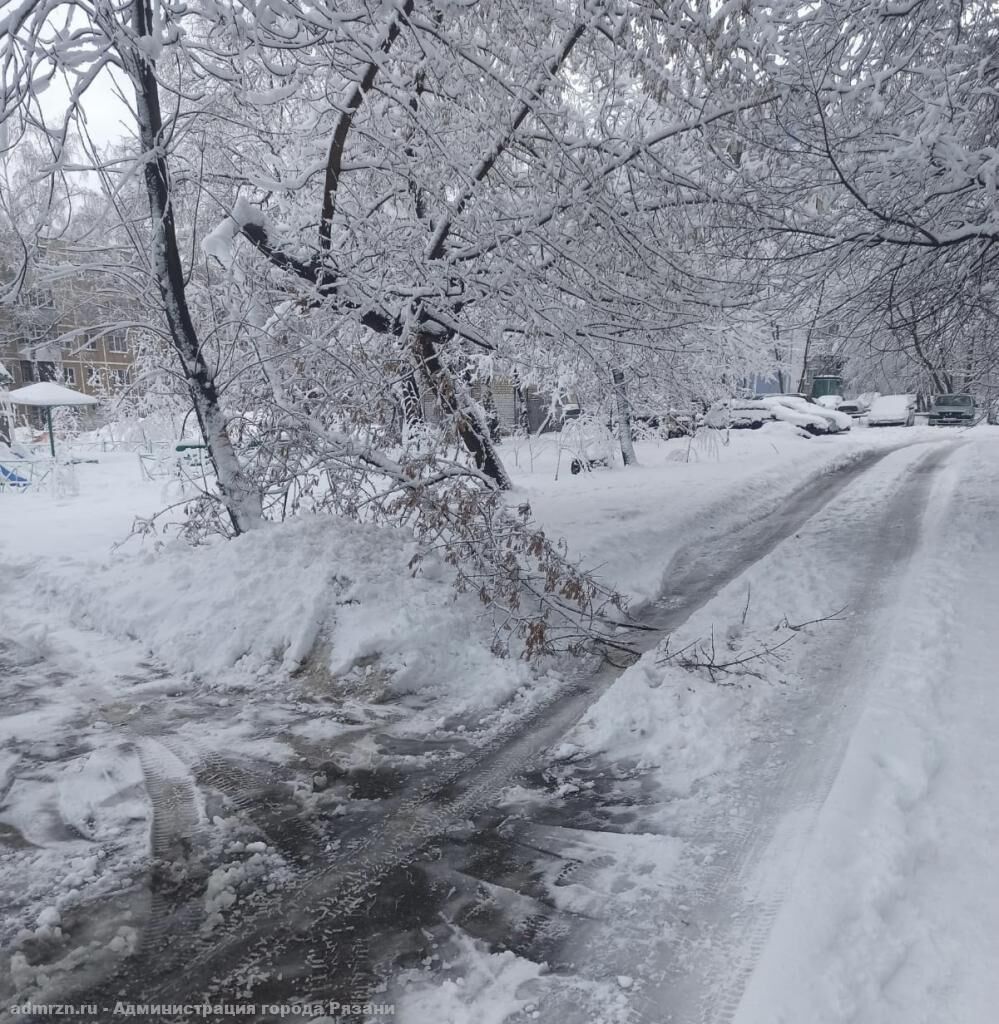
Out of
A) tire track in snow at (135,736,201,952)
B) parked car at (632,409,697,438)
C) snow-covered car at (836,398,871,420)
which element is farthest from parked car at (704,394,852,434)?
tire track in snow at (135,736,201,952)

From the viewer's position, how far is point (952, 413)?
30.2 metres

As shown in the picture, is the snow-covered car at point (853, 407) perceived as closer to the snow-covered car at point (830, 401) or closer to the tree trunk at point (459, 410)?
the snow-covered car at point (830, 401)

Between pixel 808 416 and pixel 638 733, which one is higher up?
pixel 808 416

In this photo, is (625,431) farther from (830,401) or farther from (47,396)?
(830,401)

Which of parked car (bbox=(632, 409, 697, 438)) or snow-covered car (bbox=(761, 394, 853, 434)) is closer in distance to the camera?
parked car (bbox=(632, 409, 697, 438))

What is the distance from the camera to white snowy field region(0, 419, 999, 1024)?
8.45 feet

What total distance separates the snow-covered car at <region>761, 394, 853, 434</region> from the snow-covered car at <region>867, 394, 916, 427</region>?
4.36 m

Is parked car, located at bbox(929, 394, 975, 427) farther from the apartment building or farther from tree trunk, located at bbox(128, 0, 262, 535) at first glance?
the apartment building

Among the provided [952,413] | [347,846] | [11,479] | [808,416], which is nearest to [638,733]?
[347,846]

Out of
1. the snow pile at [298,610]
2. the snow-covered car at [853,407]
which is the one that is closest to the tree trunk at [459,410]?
the snow pile at [298,610]

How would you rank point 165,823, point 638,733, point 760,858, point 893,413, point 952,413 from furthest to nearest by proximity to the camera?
point 893,413
point 952,413
point 638,733
point 165,823
point 760,858

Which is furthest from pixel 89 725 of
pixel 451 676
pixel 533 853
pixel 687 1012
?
pixel 687 1012

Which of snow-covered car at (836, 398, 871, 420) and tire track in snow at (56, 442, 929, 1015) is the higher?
snow-covered car at (836, 398, 871, 420)

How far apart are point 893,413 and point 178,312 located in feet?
101
